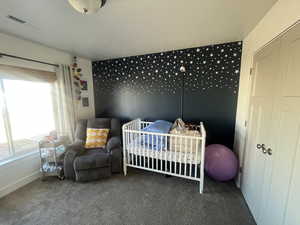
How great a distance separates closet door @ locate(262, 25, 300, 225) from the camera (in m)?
0.99

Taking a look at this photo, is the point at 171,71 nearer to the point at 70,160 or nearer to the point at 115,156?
the point at 115,156

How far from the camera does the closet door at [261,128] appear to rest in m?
1.32

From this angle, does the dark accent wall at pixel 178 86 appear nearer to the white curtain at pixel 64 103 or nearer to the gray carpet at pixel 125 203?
the white curtain at pixel 64 103

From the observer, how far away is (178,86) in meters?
2.78

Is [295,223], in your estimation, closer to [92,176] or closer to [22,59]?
[92,176]

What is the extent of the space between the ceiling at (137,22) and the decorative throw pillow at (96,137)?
1.68m

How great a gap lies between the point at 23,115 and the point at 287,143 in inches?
142

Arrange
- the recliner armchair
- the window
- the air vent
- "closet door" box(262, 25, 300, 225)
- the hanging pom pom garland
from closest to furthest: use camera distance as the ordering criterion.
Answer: "closet door" box(262, 25, 300, 225) → the air vent → the window → the recliner armchair → the hanging pom pom garland

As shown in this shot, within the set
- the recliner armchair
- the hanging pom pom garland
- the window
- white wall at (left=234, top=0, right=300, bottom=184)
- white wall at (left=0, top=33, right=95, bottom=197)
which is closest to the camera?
white wall at (left=234, top=0, right=300, bottom=184)

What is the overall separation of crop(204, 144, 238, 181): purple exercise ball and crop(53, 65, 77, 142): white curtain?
2.82 m

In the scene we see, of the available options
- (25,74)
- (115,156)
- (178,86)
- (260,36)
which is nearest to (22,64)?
A: (25,74)

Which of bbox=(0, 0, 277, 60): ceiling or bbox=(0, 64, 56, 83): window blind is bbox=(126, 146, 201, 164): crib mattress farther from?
bbox=(0, 64, 56, 83): window blind

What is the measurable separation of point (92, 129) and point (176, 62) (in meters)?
2.30

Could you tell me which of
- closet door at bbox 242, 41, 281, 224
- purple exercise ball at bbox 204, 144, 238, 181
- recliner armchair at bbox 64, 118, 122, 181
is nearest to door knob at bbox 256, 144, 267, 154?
closet door at bbox 242, 41, 281, 224
